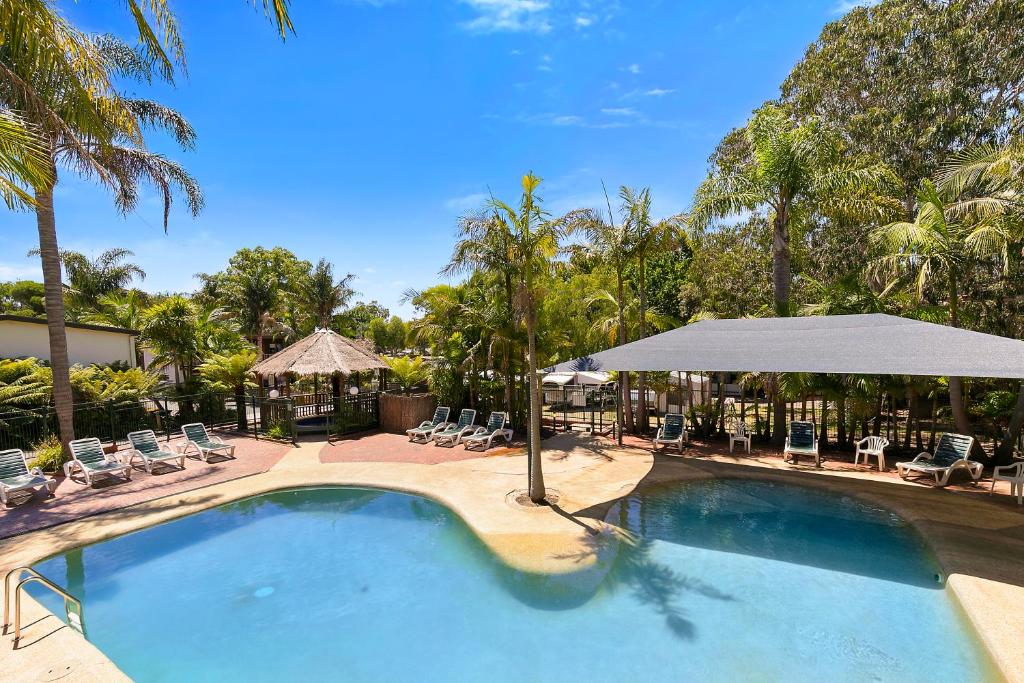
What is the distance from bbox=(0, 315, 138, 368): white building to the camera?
695 inches

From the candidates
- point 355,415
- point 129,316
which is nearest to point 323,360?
point 355,415

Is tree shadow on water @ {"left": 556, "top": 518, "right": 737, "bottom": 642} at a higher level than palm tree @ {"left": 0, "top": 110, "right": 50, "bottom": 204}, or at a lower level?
lower

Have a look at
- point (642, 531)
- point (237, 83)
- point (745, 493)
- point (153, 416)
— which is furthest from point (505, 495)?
point (153, 416)

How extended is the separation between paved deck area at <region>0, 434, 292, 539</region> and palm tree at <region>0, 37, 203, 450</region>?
2041mm

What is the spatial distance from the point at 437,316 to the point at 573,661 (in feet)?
40.0

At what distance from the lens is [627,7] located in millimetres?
11406

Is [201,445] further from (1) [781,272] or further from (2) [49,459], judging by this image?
(1) [781,272]

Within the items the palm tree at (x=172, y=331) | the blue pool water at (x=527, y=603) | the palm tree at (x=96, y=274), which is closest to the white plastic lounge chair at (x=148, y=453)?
the blue pool water at (x=527, y=603)

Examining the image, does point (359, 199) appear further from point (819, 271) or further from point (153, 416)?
point (819, 271)

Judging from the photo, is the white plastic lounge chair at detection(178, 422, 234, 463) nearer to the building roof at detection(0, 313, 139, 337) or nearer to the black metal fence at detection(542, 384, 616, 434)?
the building roof at detection(0, 313, 139, 337)

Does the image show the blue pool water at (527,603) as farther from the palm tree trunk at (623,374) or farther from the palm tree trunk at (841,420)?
the palm tree trunk at (623,374)

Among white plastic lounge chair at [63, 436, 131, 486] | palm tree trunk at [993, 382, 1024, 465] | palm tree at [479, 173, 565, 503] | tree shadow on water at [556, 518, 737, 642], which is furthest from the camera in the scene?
white plastic lounge chair at [63, 436, 131, 486]

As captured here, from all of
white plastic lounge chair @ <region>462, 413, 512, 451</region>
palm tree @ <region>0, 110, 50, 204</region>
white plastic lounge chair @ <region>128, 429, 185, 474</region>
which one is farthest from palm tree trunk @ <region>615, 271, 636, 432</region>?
palm tree @ <region>0, 110, 50, 204</region>

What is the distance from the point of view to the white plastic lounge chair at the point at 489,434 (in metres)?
14.2
